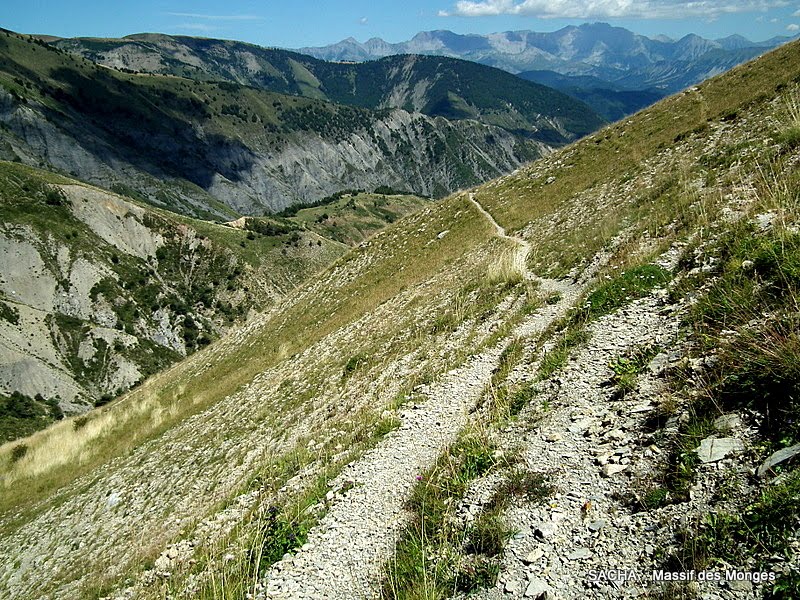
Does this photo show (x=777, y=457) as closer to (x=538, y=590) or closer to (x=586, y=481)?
(x=586, y=481)

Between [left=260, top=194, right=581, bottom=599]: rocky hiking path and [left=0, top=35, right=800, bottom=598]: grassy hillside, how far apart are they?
0.48 m

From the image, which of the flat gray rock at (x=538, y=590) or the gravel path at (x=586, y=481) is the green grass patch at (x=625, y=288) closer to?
the gravel path at (x=586, y=481)

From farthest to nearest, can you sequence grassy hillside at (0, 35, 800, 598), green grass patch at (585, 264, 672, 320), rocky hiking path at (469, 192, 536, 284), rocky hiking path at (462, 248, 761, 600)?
rocky hiking path at (469, 192, 536, 284)
green grass patch at (585, 264, 672, 320)
grassy hillside at (0, 35, 800, 598)
rocky hiking path at (462, 248, 761, 600)

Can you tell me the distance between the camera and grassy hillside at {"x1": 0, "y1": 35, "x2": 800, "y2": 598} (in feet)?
19.8

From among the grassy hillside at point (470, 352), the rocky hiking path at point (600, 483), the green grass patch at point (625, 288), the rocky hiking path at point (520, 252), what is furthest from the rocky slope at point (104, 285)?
the rocky hiking path at point (600, 483)

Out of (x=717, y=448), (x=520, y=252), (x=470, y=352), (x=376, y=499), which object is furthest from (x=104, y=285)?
(x=717, y=448)

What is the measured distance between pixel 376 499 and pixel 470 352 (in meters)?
6.01

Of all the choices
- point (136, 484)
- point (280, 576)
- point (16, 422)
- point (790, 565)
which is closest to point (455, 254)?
point (136, 484)

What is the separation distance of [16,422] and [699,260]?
115763mm

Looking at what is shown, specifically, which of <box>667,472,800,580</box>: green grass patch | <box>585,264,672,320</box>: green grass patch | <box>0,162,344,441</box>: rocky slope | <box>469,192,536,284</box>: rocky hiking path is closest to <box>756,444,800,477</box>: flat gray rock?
<box>667,472,800,580</box>: green grass patch

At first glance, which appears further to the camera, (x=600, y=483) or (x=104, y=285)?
(x=104, y=285)

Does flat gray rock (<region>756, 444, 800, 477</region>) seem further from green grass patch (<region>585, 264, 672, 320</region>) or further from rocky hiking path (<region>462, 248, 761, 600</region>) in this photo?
green grass patch (<region>585, 264, 672, 320</region>)

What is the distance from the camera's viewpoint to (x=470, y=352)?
523 inches

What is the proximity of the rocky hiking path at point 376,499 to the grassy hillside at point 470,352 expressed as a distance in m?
0.48
